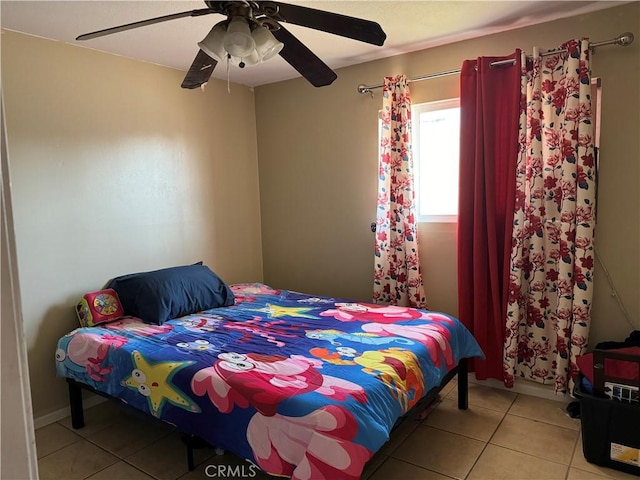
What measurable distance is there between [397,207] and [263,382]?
188cm

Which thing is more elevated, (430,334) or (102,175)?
(102,175)

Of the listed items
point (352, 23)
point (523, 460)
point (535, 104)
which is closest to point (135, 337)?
point (352, 23)

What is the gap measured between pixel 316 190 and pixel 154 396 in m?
2.27

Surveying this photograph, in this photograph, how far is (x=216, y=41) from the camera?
1766 mm

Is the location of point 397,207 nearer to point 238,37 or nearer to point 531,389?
point 531,389

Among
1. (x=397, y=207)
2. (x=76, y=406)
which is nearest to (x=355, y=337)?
(x=397, y=207)

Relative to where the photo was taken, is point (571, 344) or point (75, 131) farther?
point (75, 131)

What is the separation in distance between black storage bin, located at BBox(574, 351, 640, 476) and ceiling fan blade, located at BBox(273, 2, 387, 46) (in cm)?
196

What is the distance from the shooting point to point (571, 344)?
2787 millimetres

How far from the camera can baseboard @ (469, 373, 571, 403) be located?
2.96m

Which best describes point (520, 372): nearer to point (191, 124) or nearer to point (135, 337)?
point (135, 337)

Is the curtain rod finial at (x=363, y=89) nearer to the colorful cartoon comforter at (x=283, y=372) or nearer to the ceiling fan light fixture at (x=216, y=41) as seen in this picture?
the colorful cartoon comforter at (x=283, y=372)

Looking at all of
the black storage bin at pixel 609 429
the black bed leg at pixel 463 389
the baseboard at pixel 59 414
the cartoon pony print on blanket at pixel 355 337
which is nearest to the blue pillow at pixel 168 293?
the baseboard at pixel 59 414

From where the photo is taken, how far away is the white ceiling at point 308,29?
8.07ft
